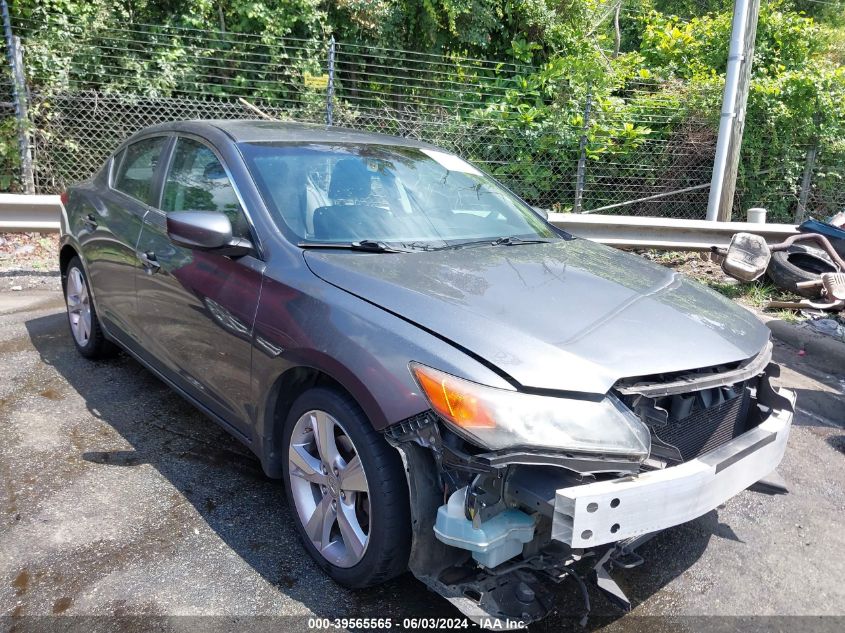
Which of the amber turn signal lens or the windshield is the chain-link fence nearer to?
the windshield

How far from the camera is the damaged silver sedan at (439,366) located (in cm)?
213

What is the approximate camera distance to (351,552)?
256 centimetres

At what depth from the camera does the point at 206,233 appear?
2906 mm

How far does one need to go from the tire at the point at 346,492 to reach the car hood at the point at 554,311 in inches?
17.3

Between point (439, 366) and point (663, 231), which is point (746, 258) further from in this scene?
point (439, 366)

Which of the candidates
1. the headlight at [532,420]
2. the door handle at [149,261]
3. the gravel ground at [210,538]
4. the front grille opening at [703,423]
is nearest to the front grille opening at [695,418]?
the front grille opening at [703,423]

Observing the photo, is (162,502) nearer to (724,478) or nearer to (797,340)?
(724,478)

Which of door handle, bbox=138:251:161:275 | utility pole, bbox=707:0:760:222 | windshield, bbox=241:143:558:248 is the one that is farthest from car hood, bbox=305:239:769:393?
utility pole, bbox=707:0:760:222

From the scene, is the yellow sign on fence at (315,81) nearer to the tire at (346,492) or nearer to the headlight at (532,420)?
the tire at (346,492)

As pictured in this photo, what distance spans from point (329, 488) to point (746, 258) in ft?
19.3

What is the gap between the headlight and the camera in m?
2.07

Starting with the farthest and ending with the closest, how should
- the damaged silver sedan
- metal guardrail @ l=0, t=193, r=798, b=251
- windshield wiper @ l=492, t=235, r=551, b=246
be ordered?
metal guardrail @ l=0, t=193, r=798, b=251, windshield wiper @ l=492, t=235, r=551, b=246, the damaged silver sedan

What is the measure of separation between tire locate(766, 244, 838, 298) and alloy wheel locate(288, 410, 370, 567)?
18.8 feet

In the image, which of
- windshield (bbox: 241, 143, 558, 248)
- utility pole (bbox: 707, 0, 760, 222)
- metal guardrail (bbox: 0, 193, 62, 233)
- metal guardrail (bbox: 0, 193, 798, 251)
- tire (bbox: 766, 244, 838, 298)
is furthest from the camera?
utility pole (bbox: 707, 0, 760, 222)
